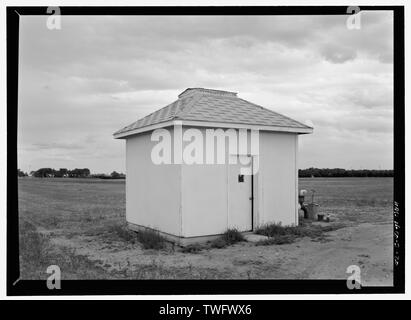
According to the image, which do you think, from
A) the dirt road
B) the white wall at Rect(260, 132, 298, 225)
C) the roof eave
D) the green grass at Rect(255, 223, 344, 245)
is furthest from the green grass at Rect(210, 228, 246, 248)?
the roof eave

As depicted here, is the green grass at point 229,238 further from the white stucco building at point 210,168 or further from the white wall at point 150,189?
the white wall at point 150,189

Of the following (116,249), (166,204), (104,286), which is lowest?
(116,249)

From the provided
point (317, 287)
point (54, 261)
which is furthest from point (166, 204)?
point (317, 287)

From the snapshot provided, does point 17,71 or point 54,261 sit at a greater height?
point 17,71

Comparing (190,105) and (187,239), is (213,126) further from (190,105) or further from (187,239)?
(187,239)

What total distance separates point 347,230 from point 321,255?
381 centimetres

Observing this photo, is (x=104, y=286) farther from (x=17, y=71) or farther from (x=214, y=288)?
(x=17, y=71)

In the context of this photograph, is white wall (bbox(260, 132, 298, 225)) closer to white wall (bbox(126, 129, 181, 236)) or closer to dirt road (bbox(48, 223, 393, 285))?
dirt road (bbox(48, 223, 393, 285))

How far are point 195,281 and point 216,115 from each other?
5635 mm

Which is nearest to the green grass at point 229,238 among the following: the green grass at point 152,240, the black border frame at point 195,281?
the green grass at point 152,240

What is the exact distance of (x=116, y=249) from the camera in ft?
30.6

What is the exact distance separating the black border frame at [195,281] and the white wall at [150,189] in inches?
169

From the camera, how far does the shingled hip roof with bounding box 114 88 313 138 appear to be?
922cm

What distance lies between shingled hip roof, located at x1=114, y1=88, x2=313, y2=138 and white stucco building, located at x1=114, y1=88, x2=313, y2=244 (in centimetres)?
3
